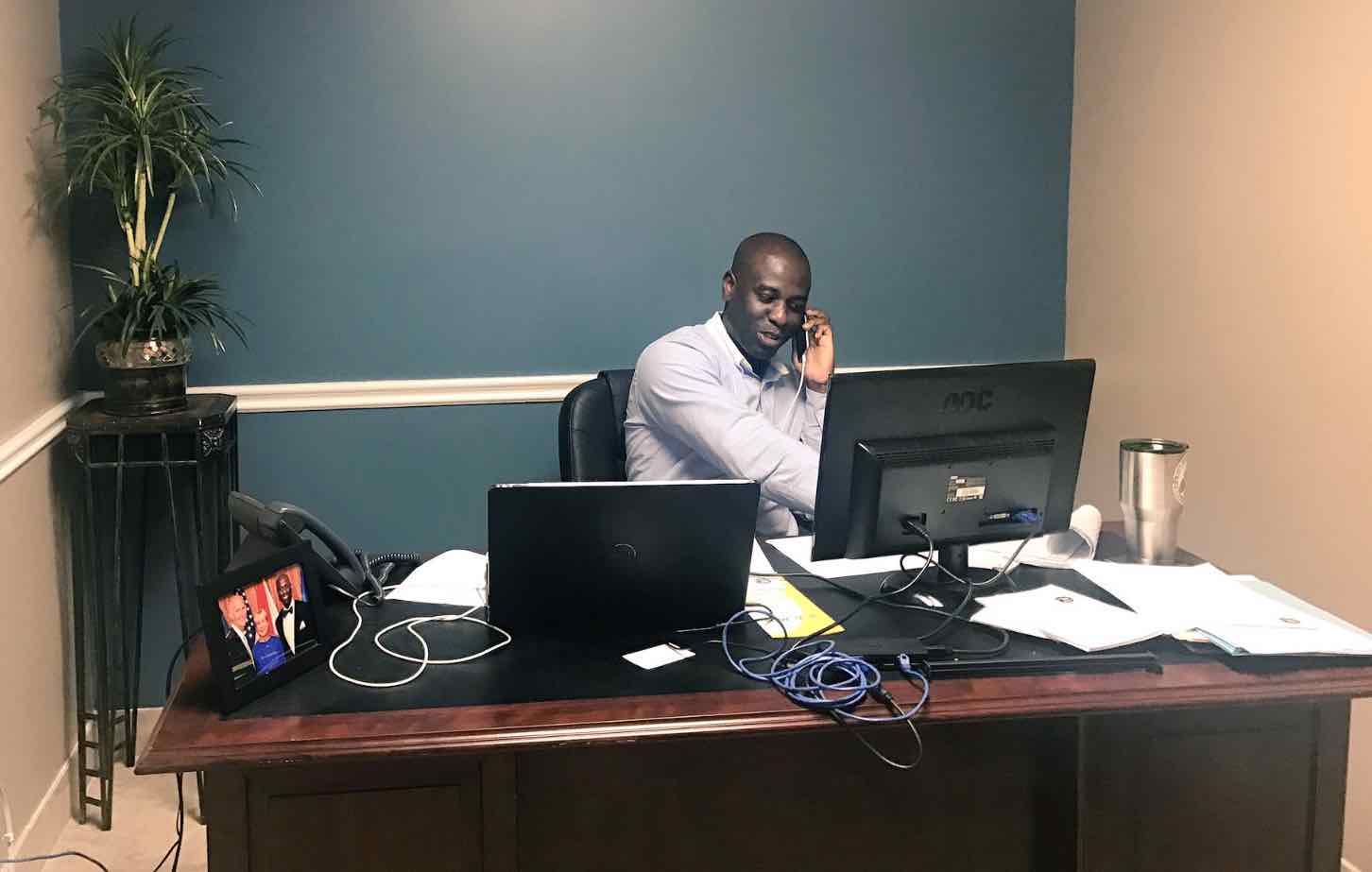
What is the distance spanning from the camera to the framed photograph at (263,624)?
4.76ft

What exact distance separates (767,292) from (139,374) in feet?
4.75

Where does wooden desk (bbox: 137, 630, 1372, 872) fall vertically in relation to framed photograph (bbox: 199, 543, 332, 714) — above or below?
below

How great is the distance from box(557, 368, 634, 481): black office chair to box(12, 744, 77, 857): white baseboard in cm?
135

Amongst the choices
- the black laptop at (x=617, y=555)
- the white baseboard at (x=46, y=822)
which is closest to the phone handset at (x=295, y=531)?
the black laptop at (x=617, y=555)

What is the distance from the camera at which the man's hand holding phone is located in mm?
2846

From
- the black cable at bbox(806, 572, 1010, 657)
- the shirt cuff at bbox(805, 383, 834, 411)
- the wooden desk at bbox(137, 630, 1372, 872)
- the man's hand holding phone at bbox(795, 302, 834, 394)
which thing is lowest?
the wooden desk at bbox(137, 630, 1372, 872)

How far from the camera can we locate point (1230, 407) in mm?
2695

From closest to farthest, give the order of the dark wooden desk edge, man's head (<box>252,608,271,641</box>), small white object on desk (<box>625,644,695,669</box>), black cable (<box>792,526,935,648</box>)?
the dark wooden desk edge < man's head (<box>252,608,271,641</box>) < small white object on desk (<box>625,644,695,669</box>) < black cable (<box>792,526,935,648</box>)

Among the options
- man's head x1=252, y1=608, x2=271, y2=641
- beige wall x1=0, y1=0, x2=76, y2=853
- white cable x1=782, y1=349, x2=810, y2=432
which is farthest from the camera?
white cable x1=782, y1=349, x2=810, y2=432

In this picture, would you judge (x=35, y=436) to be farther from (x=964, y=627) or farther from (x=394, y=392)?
(x=964, y=627)

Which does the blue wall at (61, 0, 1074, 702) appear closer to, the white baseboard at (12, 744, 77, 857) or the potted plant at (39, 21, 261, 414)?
the potted plant at (39, 21, 261, 414)

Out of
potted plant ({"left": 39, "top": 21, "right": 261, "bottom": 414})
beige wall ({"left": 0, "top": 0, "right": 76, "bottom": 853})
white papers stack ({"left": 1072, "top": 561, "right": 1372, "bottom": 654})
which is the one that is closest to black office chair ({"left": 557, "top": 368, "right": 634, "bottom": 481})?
potted plant ({"left": 39, "top": 21, "right": 261, "bottom": 414})

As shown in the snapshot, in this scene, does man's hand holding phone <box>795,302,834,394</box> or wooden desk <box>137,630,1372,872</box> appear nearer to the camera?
wooden desk <box>137,630,1372,872</box>

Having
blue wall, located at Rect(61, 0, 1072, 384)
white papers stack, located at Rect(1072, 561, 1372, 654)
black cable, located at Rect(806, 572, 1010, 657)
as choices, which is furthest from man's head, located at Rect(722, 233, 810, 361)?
white papers stack, located at Rect(1072, 561, 1372, 654)
